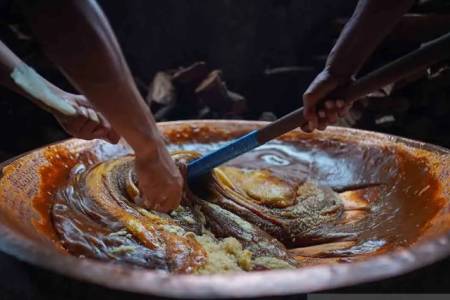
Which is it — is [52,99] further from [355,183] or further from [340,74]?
[355,183]

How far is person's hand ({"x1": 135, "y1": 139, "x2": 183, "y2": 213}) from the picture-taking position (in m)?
1.18

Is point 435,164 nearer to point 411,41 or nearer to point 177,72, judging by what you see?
point 411,41

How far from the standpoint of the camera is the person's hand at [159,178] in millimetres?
1181

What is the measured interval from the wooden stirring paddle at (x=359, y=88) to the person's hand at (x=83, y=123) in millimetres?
323

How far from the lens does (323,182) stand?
1908mm

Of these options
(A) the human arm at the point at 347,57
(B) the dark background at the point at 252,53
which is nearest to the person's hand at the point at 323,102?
(A) the human arm at the point at 347,57

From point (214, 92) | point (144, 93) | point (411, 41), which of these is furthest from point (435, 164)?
point (144, 93)

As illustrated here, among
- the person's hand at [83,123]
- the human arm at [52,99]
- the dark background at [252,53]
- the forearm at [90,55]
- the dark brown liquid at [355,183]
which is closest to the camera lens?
the forearm at [90,55]

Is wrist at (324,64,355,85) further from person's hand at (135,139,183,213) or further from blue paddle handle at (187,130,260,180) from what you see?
person's hand at (135,139,183,213)

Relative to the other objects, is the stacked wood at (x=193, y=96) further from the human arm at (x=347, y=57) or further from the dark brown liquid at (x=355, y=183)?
the human arm at (x=347, y=57)

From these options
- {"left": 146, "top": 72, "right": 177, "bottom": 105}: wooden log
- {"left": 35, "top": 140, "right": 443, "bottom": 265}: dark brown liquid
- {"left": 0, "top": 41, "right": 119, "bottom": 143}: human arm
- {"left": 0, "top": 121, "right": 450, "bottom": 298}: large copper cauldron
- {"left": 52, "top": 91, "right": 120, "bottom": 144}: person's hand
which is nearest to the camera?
{"left": 0, "top": 121, "right": 450, "bottom": 298}: large copper cauldron

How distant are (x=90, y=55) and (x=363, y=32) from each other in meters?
0.91

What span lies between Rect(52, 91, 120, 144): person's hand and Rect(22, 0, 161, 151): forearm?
1.12ft

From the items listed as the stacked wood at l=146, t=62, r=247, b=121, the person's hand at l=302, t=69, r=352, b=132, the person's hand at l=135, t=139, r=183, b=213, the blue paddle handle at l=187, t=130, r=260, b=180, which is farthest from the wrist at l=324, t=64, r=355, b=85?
the stacked wood at l=146, t=62, r=247, b=121
